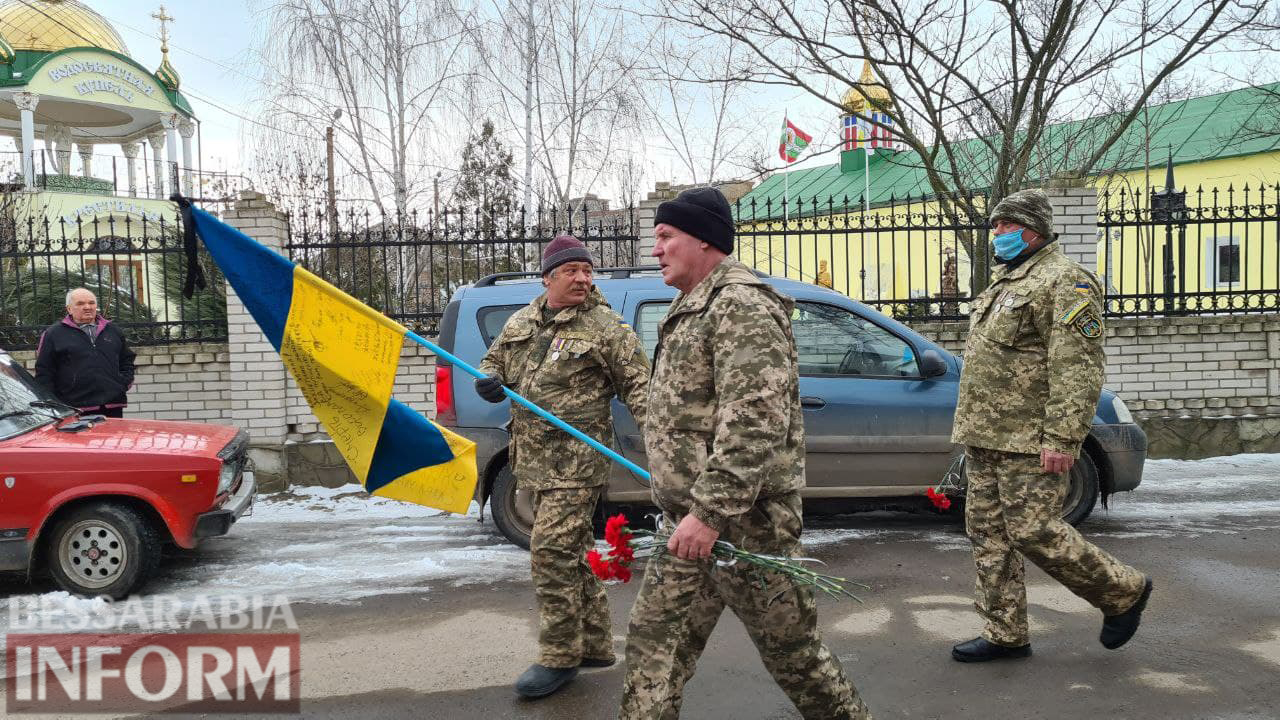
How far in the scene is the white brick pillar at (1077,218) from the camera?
31.1ft

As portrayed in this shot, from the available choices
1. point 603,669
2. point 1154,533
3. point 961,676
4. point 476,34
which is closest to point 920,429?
point 1154,533

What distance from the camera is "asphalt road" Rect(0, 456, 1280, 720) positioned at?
3.73m

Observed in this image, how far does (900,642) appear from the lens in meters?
4.41

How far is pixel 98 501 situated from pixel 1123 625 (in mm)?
5067

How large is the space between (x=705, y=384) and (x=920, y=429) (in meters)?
3.85

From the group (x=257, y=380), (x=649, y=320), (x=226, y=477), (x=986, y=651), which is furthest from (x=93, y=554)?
(x=986, y=651)

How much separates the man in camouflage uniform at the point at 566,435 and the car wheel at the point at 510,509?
2.15m

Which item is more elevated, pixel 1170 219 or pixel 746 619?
pixel 1170 219

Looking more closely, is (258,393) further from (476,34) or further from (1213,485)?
(476,34)

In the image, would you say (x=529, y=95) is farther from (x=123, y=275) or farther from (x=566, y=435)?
(x=566, y=435)

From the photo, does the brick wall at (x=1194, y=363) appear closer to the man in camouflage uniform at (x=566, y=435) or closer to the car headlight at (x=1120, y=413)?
the car headlight at (x=1120, y=413)

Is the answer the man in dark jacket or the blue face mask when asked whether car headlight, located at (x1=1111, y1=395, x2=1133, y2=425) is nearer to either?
→ the blue face mask

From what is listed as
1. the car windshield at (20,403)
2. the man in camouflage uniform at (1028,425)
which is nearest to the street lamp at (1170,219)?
the man in camouflage uniform at (1028,425)

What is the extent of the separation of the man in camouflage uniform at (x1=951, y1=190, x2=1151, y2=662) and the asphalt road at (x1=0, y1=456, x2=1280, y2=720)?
0.30 meters
